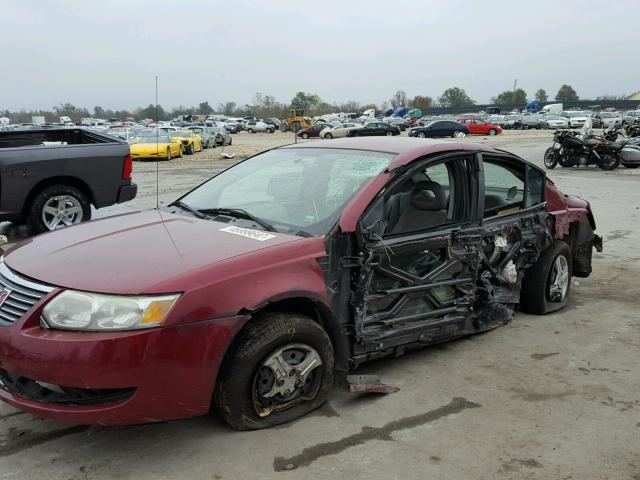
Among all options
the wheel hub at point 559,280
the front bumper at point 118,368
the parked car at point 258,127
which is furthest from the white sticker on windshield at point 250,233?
the parked car at point 258,127

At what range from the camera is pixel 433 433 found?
3160mm

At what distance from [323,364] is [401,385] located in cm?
74

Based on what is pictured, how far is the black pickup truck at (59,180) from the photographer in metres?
7.86

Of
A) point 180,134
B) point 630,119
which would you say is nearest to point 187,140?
point 180,134

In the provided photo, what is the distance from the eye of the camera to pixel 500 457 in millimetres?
2939

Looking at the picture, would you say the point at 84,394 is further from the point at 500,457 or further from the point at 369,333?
→ the point at 500,457

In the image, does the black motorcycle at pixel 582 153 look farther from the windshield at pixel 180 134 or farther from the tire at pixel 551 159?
the windshield at pixel 180 134

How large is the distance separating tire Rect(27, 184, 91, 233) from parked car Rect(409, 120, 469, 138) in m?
35.6

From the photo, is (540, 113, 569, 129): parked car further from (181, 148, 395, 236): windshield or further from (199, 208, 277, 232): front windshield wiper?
(199, 208, 277, 232): front windshield wiper

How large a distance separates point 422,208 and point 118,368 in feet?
7.18

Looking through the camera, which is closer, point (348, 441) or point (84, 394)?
point (84, 394)

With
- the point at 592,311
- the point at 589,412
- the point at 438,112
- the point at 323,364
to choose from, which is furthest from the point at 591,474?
the point at 438,112

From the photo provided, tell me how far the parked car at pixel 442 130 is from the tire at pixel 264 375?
40.1 meters

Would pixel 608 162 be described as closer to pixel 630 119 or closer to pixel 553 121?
pixel 630 119
